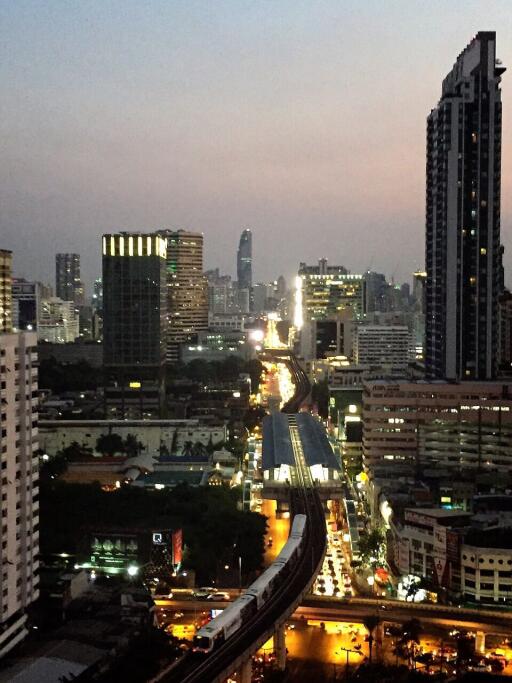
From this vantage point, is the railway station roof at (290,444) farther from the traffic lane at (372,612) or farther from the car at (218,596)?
the traffic lane at (372,612)

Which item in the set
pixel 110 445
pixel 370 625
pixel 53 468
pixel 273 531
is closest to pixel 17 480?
pixel 370 625

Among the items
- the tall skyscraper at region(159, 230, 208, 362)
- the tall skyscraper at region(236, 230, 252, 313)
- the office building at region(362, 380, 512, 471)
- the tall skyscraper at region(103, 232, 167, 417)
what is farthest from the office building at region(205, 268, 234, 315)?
the office building at region(362, 380, 512, 471)

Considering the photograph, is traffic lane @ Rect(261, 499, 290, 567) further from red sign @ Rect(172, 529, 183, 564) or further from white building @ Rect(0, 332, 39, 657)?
→ white building @ Rect(0, 332, 39, 657)

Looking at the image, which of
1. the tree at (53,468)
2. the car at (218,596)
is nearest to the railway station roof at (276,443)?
the tree at (53,468)

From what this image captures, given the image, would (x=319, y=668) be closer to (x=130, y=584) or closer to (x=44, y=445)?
(x=130, y=584)

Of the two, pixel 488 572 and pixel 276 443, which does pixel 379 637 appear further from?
pixel 276 443

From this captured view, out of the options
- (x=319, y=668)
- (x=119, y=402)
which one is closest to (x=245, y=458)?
(x=119, y=402)
